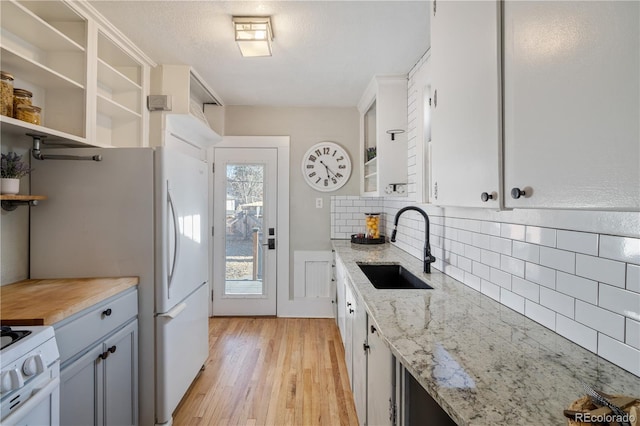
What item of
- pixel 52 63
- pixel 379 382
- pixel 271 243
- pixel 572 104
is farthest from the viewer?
pixel 271 243

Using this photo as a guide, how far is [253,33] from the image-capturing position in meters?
1.98

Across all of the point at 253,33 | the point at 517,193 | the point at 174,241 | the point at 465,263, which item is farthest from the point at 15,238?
the point at 465,263

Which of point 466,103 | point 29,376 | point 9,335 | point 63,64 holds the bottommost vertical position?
point 29,376

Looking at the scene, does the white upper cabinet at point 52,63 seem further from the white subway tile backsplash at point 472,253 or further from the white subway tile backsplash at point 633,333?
the white subway tile backsplash at point 633,333

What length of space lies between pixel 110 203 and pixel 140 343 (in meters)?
0.84

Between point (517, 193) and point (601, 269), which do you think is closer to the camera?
point (517, 193)

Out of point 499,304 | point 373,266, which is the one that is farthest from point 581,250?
point 373,266

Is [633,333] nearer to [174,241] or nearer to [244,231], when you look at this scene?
[174,241]

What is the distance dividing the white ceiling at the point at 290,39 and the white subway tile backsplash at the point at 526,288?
158cm

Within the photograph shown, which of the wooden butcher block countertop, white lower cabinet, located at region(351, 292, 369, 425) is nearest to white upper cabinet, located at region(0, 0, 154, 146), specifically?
the wooden butcher block countertop

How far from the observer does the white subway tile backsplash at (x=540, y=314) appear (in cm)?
109

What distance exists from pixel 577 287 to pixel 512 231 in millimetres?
375

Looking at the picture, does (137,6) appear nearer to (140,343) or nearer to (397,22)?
(397,22)

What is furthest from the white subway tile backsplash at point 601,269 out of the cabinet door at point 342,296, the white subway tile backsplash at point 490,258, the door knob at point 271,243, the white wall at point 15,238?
the door knob at point 271,243
